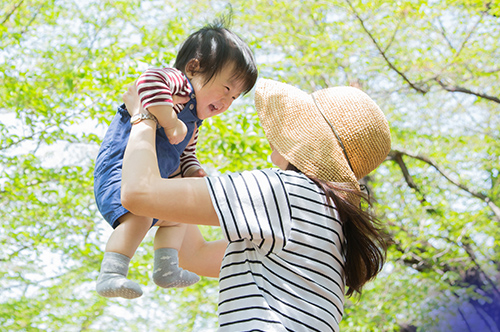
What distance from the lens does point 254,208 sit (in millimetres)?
894

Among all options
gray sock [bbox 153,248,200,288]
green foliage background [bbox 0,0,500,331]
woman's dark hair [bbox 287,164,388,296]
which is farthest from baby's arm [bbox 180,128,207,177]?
green foliage background [bbox 0,0,500,331]

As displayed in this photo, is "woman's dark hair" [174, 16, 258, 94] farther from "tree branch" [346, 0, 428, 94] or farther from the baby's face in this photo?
"tree branch" [346, 0, 428, 94]

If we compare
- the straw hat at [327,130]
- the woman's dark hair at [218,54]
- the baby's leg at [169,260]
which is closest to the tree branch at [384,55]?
the woman's dark hair at [218,54]

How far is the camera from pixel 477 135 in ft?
17.6

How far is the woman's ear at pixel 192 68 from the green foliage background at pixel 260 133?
2539mm

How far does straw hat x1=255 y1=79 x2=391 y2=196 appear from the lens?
1.01 metres

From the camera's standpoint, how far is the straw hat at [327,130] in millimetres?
1009

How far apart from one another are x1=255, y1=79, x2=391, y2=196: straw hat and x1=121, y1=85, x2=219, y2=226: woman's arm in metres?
0.25

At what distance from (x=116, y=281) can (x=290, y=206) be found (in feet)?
1.47

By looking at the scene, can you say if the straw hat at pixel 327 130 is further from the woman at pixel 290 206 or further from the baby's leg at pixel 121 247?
the baby's leg at pixel 121 247

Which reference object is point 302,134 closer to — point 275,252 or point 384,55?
point 275,252

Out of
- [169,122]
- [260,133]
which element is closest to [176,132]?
[169,122]

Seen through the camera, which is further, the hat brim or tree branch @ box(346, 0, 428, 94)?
tree branch @ box(346, 0, 428, 94)

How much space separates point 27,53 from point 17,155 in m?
1.43
